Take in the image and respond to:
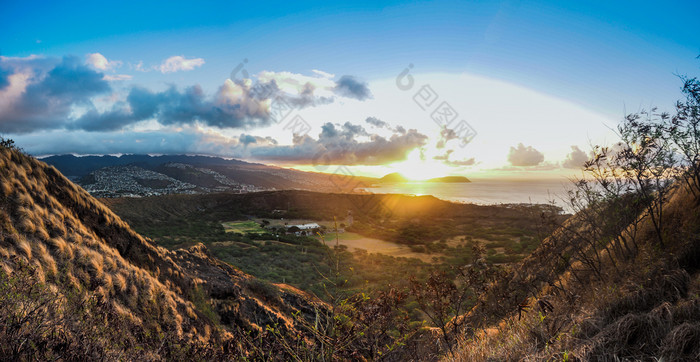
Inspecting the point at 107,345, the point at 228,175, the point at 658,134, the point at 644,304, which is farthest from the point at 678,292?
the point at 228,175

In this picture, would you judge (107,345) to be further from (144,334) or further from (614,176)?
(614,176)

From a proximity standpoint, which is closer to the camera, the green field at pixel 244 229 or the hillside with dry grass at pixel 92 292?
the hillside with dry grass at pixel 92 292

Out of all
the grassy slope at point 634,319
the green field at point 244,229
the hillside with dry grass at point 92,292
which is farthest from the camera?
the green field at point 244,229

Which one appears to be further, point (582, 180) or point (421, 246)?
point (421, 246)

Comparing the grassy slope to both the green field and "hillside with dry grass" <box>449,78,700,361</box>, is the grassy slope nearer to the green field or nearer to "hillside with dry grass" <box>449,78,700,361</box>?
"hillside with dry grass" <box>449,78,700,361</box>

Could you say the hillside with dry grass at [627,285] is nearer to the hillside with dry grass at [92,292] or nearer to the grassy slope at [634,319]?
the grassy slope at [634,319]

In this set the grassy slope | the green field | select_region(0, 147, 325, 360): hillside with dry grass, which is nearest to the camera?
select_region(0, 147, 325, 360): hillside with dry grass

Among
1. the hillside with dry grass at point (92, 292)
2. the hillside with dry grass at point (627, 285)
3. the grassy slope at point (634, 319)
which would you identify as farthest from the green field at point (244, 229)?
the grassy slope at point (634, 319)

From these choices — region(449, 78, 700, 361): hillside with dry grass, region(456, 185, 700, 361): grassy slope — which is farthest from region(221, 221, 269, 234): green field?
region(456, 185, 700, 361): grassy slope
